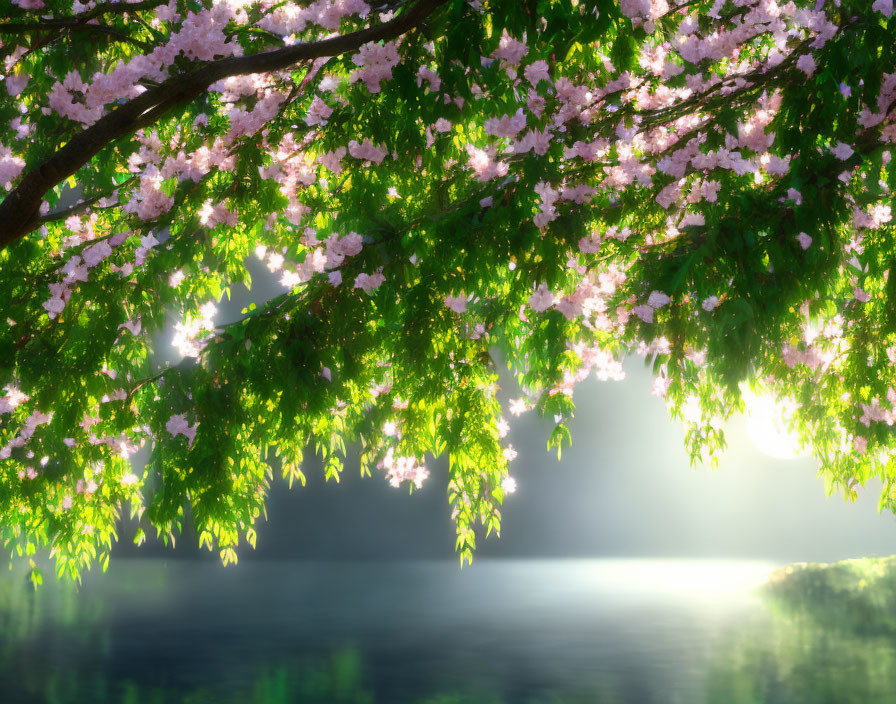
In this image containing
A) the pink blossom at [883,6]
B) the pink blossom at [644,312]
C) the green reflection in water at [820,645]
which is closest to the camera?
the pink blossom at [883,6]

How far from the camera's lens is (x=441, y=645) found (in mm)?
25625

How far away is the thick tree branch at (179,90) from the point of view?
5.21m

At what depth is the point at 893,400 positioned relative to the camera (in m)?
8.82

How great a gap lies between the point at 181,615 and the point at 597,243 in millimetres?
30171

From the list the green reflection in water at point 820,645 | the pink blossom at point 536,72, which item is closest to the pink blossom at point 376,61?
the pink blossom at point 536,72

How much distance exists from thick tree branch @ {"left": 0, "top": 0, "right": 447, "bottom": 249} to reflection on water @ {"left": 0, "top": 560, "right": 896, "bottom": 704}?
14672 mm

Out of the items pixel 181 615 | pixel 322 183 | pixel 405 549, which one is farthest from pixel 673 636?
pixel 405 549

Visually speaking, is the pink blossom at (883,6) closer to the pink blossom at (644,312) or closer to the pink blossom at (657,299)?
the pink blossom at (657,299)

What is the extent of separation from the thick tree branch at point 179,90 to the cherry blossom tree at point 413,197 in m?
0.02

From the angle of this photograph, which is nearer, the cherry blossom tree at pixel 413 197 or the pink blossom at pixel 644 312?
the cherry blossom tree at pixel 413 197

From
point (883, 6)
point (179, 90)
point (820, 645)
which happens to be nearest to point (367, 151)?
point (179, 90)

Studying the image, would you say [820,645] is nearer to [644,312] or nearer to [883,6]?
[644,312]

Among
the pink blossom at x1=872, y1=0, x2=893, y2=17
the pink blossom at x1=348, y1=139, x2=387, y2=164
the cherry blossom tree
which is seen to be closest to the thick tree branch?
the cherry blossom tree

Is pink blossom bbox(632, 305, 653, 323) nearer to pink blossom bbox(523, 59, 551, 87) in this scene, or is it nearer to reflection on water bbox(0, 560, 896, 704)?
pink blossom bbox(523, 59, 551, 87)
